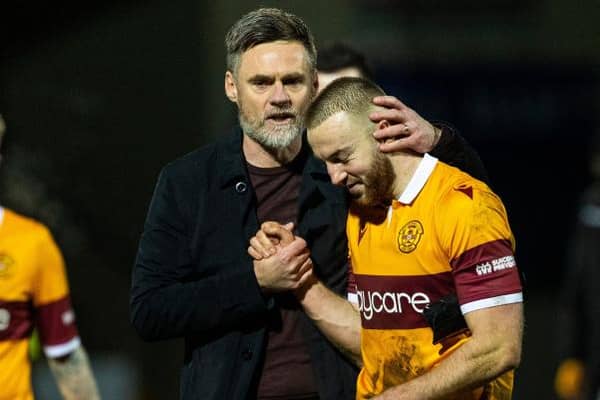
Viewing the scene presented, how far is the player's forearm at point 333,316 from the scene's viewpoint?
162 inches

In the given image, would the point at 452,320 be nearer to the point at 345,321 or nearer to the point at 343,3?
the point at 345,321

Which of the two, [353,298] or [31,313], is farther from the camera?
[31,313]

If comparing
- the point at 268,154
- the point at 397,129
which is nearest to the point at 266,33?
the point at 268,154

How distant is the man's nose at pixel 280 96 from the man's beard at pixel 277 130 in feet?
0.08

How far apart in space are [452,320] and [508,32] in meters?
6.41

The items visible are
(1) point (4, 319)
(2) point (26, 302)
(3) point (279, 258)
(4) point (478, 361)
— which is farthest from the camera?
(2) point (26, 302)

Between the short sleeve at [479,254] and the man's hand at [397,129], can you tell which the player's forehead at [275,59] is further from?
the short sleeve at [479,254]

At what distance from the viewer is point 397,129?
3867 millimetres

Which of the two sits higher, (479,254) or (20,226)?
(479,254)

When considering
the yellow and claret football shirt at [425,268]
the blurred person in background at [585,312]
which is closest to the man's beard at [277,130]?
the yellow and claret football shirt at [425,268]

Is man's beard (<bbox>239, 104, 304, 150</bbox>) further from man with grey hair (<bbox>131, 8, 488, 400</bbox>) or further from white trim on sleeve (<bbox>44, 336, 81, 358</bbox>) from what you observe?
white trim on sleeve (<bbox>44, 336, 81, 358</bbox>)

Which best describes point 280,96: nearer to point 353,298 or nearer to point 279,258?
point 279,258

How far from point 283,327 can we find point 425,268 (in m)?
0.66

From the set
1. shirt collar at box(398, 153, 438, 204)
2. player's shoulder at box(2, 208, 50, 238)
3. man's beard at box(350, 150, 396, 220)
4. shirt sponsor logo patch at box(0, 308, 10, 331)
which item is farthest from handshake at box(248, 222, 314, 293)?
player's shoulder at box(2, 208, 50, 238)
